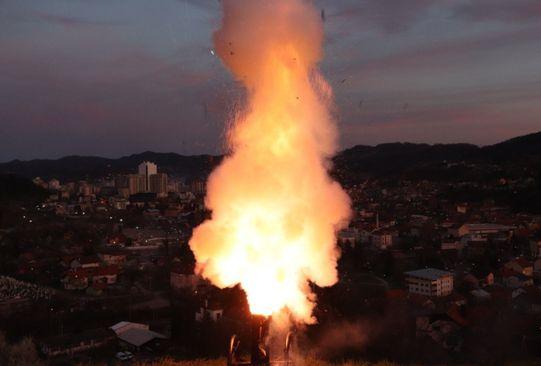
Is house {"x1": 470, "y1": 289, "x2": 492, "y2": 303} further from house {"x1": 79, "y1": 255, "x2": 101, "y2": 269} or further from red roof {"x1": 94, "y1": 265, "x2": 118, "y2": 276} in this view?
house {"x1": 79, "y1": 255, "x2": 101, "y2": 269}

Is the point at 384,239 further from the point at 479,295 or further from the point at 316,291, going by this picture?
the point at 316,291

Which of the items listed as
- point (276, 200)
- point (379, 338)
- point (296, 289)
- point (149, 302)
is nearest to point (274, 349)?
point (296, 289)

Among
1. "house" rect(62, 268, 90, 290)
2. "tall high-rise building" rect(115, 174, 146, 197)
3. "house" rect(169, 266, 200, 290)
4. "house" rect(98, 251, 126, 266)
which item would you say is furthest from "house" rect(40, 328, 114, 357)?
"tall high-rise building" rect(115, 174, 146, 197)

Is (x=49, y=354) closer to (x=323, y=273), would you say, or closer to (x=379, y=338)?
(x=379, y=338)

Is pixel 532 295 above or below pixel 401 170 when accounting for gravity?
below

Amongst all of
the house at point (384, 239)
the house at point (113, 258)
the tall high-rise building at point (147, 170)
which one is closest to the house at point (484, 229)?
the house at point (384, 239)

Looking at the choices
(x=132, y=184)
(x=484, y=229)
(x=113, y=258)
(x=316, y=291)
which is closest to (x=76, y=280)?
(x=113, y=258)
